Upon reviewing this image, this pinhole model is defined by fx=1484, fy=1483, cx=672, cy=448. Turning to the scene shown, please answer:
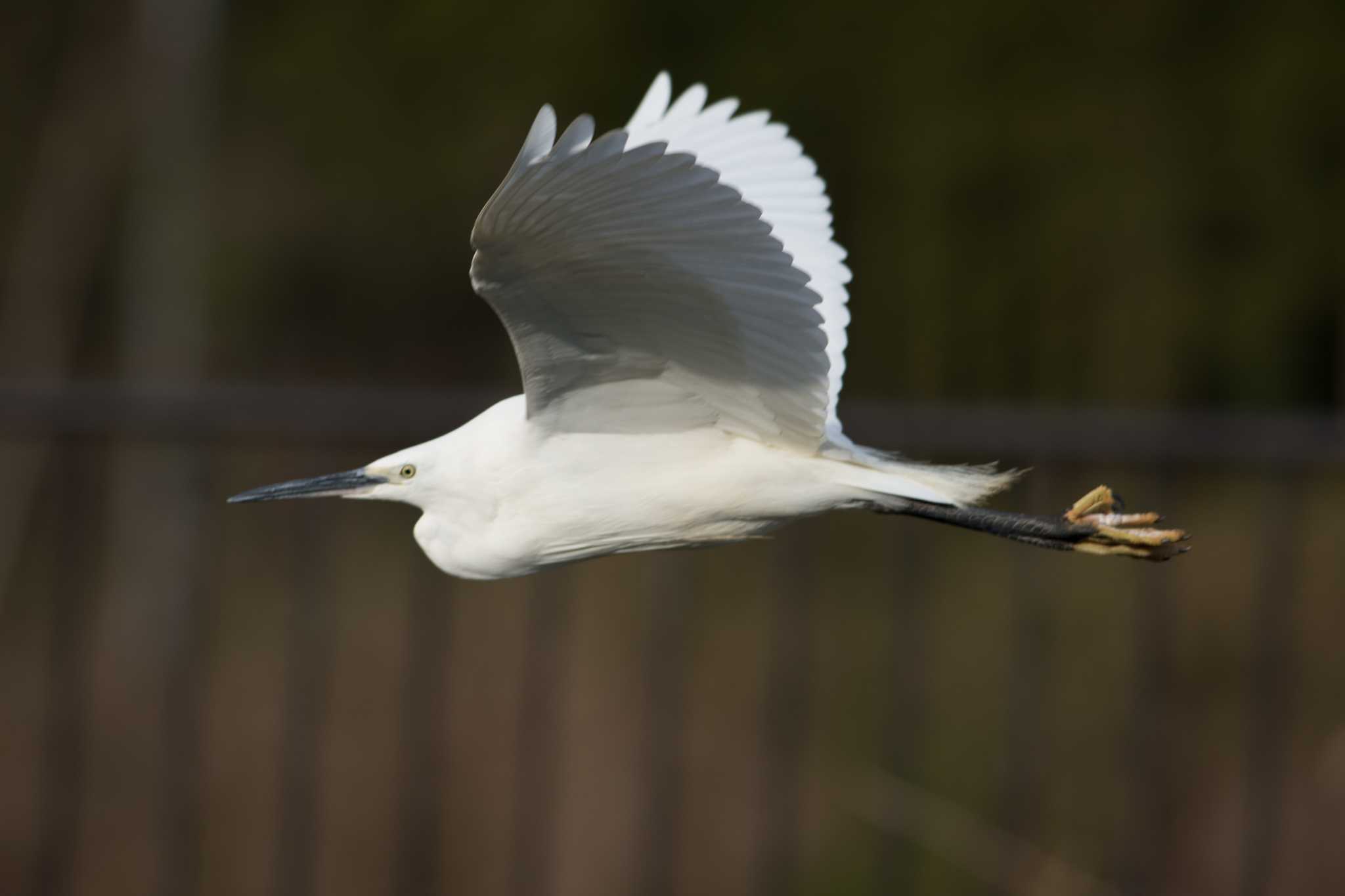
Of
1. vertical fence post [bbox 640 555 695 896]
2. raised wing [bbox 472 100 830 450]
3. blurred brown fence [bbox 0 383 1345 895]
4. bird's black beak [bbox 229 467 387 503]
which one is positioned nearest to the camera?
raised wing [bbox 472 100 830 450]

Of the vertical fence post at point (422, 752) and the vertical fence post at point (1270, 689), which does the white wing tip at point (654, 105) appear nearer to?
the vertical fence post at point (422, 752)

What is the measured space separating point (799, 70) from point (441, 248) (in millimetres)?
1855

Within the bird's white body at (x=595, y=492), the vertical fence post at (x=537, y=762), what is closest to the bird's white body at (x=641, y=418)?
the bird's white body at (x=595, y=492)

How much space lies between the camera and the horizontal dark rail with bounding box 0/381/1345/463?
142 inches

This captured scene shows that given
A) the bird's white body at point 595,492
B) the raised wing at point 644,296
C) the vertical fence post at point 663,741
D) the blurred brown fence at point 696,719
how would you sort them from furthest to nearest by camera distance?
the vertical fence post at point 663,741
the blurred brown fence at point 696,719
the bird's white body at point 595,492
the raised wing at point 644,296

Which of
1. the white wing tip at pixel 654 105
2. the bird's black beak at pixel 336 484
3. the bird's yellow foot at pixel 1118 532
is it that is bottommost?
the bird's yellow foot at pixel 1118 532

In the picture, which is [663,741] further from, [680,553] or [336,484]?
[336,484]

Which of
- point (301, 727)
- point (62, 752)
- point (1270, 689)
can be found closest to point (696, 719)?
point (301, 727)

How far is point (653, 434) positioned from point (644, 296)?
318mm

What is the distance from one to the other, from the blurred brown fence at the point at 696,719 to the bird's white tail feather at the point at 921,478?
4.97ft

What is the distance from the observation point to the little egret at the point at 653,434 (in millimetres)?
1793

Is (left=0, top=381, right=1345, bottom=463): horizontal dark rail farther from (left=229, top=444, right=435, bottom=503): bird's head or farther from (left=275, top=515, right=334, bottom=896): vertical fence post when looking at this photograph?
(left=229, top=444, right=435, bottom=503): bird's head

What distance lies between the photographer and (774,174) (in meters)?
2.46

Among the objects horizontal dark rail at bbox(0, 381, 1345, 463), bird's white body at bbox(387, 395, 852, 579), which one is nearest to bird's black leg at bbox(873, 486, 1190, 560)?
bird's white body at bbox(387, 395, 852, 579)
